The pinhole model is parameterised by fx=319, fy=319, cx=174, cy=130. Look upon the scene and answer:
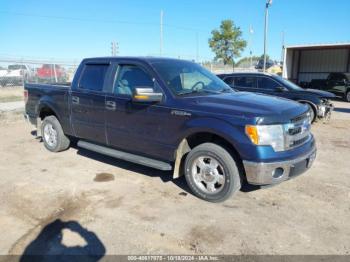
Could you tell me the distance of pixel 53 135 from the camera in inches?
260

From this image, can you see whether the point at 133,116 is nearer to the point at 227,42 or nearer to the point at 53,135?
the point at 53,135

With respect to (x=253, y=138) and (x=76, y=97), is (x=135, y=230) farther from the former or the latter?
(x=76, y=97)

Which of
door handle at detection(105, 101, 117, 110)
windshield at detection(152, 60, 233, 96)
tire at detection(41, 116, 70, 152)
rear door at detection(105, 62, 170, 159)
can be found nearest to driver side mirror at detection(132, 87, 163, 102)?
rear door at detection(105, 62, 170, 159)

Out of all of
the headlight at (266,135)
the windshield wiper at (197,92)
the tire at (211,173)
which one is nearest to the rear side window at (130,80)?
the windshield wiper at (197,92)

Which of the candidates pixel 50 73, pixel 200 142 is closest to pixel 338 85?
pixel 200 142

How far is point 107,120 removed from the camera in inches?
205

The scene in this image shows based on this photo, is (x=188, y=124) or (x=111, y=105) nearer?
(x=188, y=124)

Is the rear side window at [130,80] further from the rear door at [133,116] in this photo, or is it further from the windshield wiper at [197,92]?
the windshield wiper at [197,92]

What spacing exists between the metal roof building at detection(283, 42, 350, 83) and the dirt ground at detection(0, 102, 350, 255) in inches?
796

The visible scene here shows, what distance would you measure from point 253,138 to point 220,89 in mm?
1529

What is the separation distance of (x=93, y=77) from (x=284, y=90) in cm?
658

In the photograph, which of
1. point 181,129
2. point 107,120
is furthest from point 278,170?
point 107,120

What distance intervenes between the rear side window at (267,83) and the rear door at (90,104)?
6415 mm

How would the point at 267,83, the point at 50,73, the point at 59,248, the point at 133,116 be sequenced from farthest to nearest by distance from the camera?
the point at 50,73 → the point at 267,83 → the point at 133,116 → the point at 59,248
